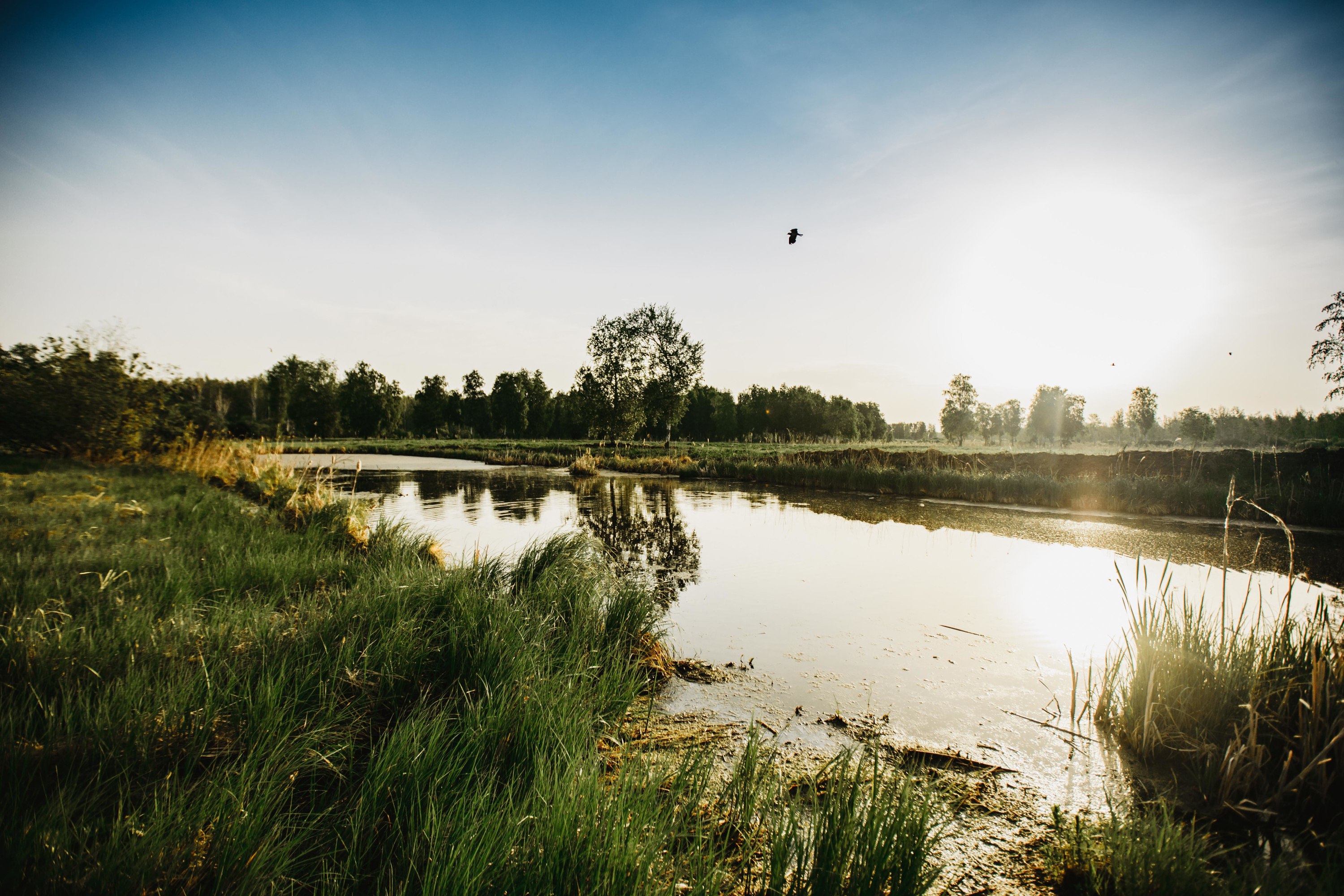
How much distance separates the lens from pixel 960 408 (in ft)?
229

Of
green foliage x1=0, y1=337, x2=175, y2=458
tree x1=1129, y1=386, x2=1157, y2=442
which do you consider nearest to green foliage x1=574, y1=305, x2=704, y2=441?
green foliage x1=0, y1=337, x2=175, y2=458

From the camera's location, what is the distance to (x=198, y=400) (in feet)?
50.2

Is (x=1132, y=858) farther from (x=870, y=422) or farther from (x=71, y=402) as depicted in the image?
(x=870, y=422)

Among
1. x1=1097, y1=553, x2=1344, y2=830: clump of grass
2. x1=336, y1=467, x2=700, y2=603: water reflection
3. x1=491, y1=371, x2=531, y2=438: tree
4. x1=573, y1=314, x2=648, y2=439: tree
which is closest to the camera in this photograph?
x1=1097, y1=553, x2=1344, y2=830: clump of grass

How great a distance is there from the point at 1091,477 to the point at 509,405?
3010 inches

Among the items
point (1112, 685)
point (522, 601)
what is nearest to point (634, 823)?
point (522, 601)

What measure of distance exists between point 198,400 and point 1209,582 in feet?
70.6

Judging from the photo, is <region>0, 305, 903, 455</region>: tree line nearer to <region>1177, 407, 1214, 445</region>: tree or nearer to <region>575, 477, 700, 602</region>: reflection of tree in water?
<region>575, 477, 700, 602</region>: reflection of tree in water

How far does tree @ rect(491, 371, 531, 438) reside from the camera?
8200 cm

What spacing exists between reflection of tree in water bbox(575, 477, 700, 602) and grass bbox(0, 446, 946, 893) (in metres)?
3.24

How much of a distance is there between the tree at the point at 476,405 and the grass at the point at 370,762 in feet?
275

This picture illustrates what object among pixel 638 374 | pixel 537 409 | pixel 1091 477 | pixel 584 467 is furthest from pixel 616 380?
pixel 537 409

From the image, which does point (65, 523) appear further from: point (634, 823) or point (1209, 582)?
point (1209, 582)

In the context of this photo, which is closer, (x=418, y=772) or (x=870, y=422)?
(x=418, y=772)
